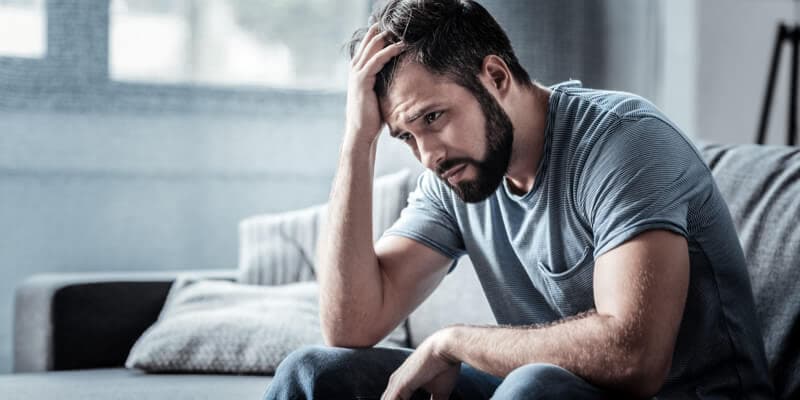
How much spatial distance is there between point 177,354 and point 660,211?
3.80 ft

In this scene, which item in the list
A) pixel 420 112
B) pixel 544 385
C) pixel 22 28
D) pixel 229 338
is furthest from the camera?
pixel 22 28

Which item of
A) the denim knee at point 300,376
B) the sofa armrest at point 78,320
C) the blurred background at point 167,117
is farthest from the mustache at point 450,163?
the blurred background at point 167,117

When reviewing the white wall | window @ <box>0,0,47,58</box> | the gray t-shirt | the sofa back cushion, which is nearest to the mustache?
the gray t-shirt

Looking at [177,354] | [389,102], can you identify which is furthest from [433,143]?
[177,354]

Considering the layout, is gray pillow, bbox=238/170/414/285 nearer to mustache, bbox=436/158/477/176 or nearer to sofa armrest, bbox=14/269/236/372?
sofa armrest, bbox=14/269/236/372

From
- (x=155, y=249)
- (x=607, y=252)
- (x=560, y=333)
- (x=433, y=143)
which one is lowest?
(x=155, y=249)

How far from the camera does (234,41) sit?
2914 mm

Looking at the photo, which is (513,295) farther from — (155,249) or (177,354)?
(155,249)

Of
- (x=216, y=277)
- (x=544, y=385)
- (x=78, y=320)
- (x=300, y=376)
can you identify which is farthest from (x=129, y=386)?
(x=544, y=385)

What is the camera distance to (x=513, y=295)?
1.48 m

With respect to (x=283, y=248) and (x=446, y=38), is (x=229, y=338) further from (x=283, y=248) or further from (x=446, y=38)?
(x=446, y=38)

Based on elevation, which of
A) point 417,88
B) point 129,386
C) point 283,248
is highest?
point 417,88

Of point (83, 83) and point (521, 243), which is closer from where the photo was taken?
point (521, 243)

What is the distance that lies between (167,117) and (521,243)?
173 cm
